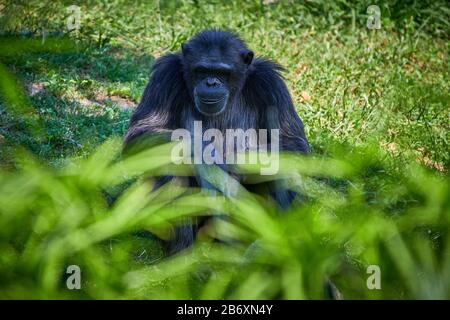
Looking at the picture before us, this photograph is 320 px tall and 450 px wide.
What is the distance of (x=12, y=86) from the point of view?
2965 millimetres

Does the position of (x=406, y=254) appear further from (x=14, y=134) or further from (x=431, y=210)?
(x=14, y=134)

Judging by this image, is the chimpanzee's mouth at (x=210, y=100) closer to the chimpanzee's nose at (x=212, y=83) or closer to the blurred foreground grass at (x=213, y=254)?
the chimpanzee's nose at (x=212, y=83)

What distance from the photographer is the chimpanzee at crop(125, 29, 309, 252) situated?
7371 millimetres

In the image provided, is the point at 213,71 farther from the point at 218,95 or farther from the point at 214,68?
the point at 218,95

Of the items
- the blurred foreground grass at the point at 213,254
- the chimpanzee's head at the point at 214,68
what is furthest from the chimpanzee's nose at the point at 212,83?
the blurred foreground grass at the point at 213,254

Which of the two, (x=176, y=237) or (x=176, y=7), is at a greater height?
(x=176, y=7)

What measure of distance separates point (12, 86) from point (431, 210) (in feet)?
5.42

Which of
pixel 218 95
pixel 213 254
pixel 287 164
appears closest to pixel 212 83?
pixel 218 95

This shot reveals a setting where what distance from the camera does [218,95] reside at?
289 inches

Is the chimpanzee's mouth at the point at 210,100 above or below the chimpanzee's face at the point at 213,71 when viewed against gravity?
below

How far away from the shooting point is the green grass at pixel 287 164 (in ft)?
9.15

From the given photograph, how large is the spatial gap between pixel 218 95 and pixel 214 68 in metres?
0.27

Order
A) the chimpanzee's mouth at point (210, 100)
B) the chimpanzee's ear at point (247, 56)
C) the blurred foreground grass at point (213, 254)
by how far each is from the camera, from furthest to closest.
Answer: the chimpanzee's ear at point (247, 56), the chimpanzee's mouth at point (210, 100), the blurred foreground grass at point (213, 254)

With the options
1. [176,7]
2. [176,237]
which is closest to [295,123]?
[176,237]
